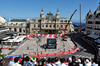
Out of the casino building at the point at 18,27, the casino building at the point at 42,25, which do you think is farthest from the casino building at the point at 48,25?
the casino building at the point at 18,27

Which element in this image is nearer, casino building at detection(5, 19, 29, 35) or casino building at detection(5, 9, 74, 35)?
casino building at detection(5, 19, 29, 35)

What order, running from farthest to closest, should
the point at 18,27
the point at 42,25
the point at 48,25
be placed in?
the point at 48,25
the point at 42,25
the point at 18,27

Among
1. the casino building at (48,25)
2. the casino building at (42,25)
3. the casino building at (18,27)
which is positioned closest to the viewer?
the casino building at (18,27)

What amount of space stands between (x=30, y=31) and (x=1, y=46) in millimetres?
34137

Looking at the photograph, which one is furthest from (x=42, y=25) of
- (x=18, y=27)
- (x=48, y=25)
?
(x=18, y=27)

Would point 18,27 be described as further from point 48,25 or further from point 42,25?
point 48,25

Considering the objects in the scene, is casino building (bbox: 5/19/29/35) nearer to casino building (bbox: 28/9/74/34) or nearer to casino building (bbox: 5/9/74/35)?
casino building (bbox: 5/9/74/35)

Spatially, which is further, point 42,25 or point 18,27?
point 42,25

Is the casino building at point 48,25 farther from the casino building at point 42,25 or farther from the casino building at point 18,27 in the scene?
the casino building at point 18,27

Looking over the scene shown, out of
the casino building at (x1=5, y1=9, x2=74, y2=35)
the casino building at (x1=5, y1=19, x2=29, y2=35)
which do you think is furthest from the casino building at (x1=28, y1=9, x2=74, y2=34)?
the casino building at (x1=5, y1=19, x2=29, y2=35)

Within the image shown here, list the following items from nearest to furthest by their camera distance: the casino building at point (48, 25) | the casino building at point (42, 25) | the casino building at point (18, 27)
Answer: the casino building at point (18, 27)
the casino building at point (42, 25)
the casino building at point (48, 25)

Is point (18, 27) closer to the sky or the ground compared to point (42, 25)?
closer to the ground

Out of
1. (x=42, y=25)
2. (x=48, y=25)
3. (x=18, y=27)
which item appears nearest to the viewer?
(x=18, y=27)

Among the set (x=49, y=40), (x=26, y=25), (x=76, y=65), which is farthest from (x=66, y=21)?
(x=76, y=65)
